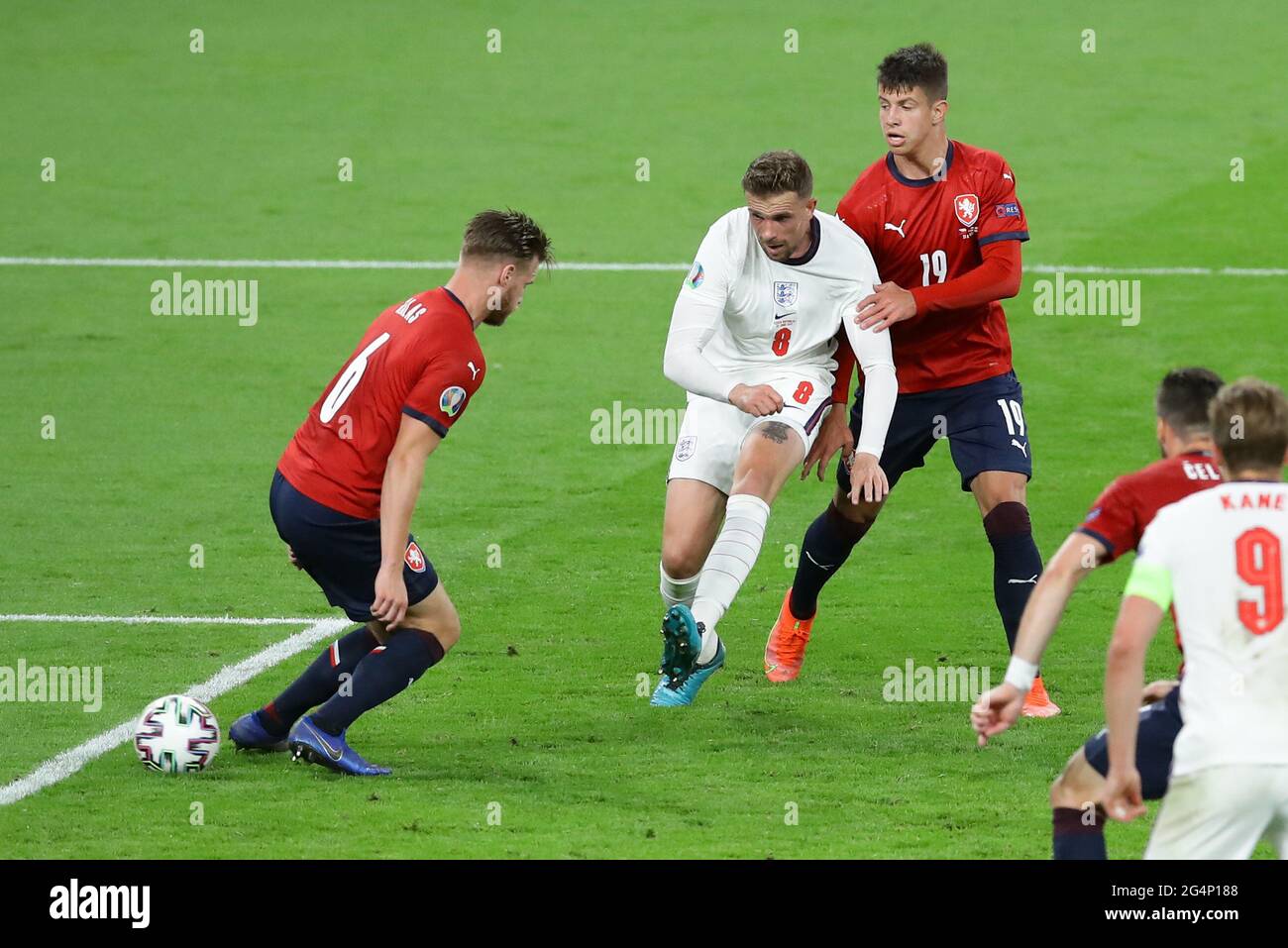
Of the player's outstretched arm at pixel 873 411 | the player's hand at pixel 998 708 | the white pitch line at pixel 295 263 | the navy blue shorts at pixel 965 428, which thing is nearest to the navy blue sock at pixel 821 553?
the navy blue shorts at pixel 965 428

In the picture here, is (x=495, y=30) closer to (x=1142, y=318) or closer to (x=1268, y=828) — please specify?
(x=1142, y=318)

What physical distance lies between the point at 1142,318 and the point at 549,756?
391 inches

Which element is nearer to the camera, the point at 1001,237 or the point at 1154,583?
the point at 1154,583

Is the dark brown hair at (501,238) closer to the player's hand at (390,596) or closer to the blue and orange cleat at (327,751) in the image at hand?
the player's hand at (390,596)

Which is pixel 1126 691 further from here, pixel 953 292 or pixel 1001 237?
pixel 1001 237

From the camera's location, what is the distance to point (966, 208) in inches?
308

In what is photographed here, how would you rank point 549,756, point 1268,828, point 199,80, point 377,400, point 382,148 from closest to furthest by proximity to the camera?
point 1268,828 < point 377,400 < point 549,756 < point 382,148 < point 199,80

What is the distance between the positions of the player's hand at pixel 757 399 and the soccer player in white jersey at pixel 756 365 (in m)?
0.02

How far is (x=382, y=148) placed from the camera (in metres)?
21.0

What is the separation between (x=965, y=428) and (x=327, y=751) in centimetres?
298

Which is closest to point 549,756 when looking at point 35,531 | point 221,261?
point 35,531

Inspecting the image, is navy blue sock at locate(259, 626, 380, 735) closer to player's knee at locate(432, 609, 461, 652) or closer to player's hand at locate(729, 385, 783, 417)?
player's knee at locate(432, 609, 461, 652)

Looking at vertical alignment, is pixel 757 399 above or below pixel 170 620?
above

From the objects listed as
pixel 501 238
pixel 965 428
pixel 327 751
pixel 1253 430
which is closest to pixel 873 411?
pixel 965 428
